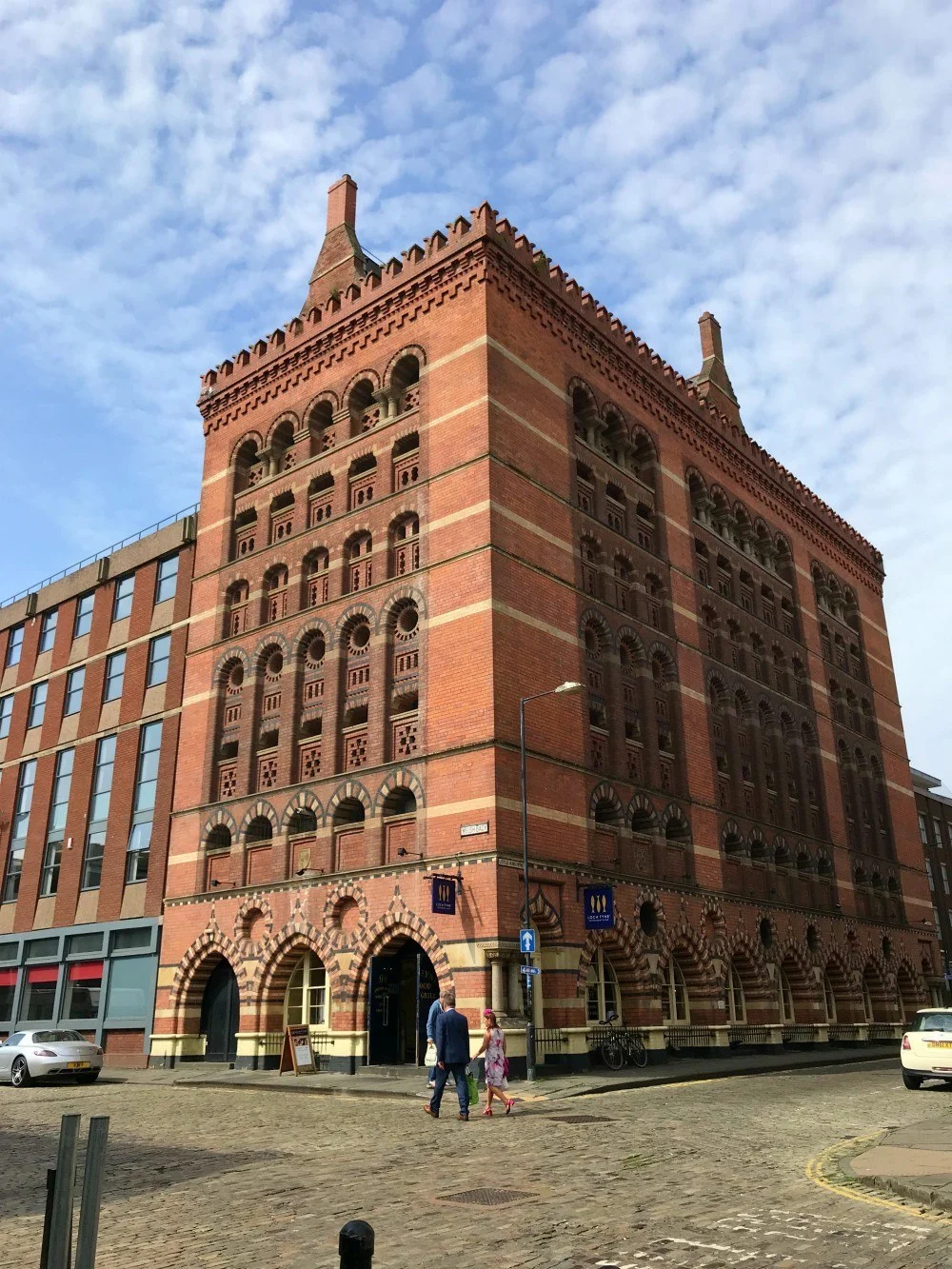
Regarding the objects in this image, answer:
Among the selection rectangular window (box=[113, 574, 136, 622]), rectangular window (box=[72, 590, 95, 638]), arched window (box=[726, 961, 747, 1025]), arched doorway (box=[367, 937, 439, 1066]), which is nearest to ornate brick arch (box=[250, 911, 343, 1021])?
arched doorway (box=[367, 937, 439, 1066])

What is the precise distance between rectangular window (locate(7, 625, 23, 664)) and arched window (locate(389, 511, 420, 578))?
74.8 feet

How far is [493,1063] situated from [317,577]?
18.0m

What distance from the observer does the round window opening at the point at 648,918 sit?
93.6 feet

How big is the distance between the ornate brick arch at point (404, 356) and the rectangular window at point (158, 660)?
12499 millimetres

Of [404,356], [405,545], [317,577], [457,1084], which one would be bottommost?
[457,1084]

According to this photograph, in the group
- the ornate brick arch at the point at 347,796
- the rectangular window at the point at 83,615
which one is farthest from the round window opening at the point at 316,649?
the rectangular window at the point at 83,615

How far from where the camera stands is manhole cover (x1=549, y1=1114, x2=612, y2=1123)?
15648 millimetres

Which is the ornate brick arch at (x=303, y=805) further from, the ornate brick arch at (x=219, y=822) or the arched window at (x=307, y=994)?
the arched window at (x=307, y=994)

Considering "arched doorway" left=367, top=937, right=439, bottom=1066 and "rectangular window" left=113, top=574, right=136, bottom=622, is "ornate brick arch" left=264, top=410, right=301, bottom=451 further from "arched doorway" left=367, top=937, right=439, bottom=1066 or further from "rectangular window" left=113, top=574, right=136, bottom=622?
"arched doorway" left=367, top=937, right=439, bottom=1066

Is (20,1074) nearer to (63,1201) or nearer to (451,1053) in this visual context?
(451,1053)

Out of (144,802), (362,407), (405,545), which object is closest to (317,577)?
(405,545)

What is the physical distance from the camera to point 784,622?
42344mm

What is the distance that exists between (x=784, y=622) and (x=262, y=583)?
2136 cm

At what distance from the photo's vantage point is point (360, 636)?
98.5 feet
